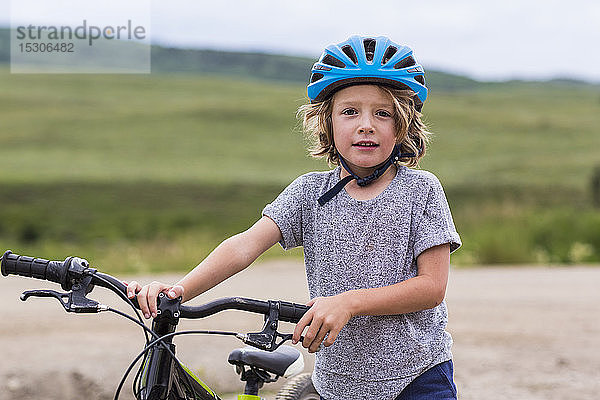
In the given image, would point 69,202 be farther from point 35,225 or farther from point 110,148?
point 110,148

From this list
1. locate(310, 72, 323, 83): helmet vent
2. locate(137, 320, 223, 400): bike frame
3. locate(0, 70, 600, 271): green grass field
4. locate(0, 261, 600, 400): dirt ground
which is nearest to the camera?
locate(137, 320, 223, 400): bike frame

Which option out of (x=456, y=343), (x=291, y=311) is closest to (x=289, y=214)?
(x=291, y=311)

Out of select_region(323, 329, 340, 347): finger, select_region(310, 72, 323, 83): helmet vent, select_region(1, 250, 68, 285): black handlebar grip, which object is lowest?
select_region(323, 329, 340, 347): finger

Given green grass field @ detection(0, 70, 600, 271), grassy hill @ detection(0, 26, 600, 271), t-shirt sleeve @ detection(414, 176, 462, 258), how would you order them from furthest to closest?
grassy hill @ detection(0, 26, 600, 271), green grass field @ detection(0, 70, 600, 271), t-shirt sleeve @ detection(414, 176, 462, 258)

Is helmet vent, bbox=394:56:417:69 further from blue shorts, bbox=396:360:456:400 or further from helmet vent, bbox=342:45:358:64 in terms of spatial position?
blue shorts, bbox=396:360:456:400

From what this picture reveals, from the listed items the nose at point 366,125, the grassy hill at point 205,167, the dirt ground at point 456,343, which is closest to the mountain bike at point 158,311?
the nose at point 366,125

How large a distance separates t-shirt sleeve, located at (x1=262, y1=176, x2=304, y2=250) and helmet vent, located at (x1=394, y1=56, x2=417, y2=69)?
0.54 meters

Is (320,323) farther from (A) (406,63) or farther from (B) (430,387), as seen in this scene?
(A) (406,63)

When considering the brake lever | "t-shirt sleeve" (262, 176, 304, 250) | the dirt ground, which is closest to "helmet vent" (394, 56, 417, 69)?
"t-shirt sleeve" (262, 176, 304, 250)

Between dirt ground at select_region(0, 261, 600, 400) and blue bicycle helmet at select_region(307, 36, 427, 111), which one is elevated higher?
blue bicycle helmet at select_region(307, 36, 427, 111)

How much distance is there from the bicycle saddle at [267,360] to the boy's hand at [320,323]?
0.55m

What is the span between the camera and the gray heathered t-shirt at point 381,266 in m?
3.04

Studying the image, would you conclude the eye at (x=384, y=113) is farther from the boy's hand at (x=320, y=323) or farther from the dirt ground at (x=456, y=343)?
the dirt ground at (x=456, y=343)

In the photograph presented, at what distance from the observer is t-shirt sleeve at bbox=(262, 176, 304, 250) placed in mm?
3191
